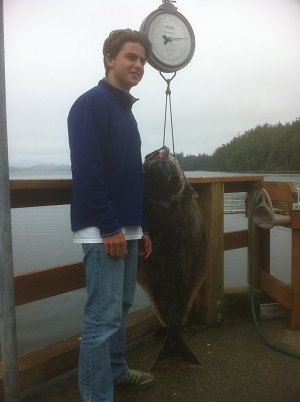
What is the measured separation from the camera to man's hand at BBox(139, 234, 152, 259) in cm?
277

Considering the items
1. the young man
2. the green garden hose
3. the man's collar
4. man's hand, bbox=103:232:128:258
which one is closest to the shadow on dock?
the green garden hose

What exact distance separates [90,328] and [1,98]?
128 centimetres

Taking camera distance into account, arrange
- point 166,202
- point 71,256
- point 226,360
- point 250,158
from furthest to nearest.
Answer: point 250,158 < point 71,256 < point 226,360 < point 166,202

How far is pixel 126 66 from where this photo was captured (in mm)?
2430

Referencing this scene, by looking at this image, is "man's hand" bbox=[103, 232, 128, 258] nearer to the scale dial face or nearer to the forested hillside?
the scale dial face

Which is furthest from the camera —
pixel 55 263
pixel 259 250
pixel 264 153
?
pixel 264 153

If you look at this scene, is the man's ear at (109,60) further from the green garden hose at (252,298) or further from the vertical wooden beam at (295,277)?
the vertical wooden beam at (295,277)

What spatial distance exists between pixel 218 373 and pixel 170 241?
1.02 m

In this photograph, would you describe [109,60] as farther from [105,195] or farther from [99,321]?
[99,321]

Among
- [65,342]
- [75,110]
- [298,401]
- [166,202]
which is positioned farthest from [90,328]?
[298,401]

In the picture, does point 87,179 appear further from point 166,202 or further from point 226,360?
point 226,360

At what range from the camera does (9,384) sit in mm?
2213

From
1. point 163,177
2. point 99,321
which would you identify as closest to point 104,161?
point 163,177

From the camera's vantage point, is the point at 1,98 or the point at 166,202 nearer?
the point at 1,98
